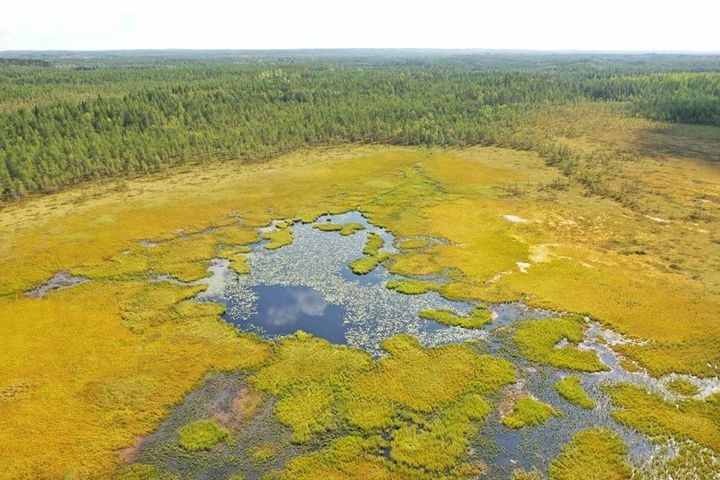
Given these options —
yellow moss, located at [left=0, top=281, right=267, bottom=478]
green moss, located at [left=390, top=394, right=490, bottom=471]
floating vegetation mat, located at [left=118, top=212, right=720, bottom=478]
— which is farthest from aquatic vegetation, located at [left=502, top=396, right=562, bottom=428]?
yellow moss, located at [left=0, top=281, right=267, bottom=478]

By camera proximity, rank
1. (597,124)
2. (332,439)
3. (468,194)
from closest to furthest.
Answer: (332,439) → (468,194) → (597,124)

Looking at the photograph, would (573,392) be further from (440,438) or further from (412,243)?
(412,243)

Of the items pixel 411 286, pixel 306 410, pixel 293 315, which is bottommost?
pixel 306 410

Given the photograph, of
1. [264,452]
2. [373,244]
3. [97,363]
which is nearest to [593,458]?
[264,452]

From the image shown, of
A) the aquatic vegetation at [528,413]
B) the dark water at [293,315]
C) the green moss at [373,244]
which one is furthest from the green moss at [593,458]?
the green moss at [373,244]

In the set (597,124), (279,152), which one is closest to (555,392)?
(279,152)

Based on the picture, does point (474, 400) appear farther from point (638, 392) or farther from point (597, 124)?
point (597, 124)
